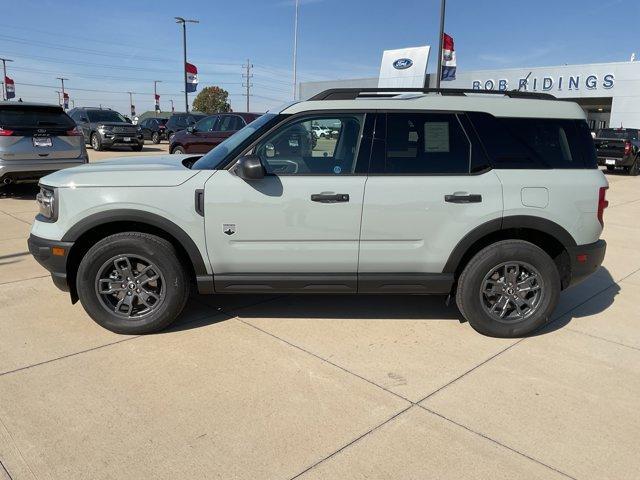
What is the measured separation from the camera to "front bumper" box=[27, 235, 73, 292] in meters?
3.79

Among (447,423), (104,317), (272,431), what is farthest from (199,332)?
(447,423)

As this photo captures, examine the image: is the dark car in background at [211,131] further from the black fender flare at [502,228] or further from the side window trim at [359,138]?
the black fender flare at [502,228]

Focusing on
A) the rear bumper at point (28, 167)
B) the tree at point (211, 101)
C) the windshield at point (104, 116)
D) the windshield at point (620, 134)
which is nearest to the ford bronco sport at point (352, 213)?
the rear bumper at point (28, 167)

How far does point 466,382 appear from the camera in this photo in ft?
11.1

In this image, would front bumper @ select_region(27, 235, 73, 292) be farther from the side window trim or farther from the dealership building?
the dealership building

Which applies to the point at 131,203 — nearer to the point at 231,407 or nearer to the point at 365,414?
the point at 231,407

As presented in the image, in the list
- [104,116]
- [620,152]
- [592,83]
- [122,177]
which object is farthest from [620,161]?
[592,83]

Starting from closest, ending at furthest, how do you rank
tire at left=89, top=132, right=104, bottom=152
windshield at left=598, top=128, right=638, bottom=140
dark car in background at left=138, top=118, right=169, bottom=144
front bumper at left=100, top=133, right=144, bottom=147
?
windshield at left=598, top=128, right=638, bottom=140 < front bumper at left=100, top=133, right=144, bottom=147 < tire at left=89, top=132, right=104, bottom=152 < dark car in background at left=138, top=118, right=169, bottom=144

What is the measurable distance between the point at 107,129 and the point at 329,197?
768 inches

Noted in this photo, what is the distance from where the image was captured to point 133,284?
3906 mm

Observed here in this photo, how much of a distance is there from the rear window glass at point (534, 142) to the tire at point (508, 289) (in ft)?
2.14

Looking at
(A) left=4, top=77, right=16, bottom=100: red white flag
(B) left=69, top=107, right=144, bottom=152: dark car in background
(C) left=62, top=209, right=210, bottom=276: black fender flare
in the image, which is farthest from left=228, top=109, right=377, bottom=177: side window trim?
(A) left=4, top=77, right=16, bottom=100: red white flag

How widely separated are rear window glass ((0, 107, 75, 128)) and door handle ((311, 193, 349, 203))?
23.6 feet

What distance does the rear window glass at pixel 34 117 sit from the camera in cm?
852
